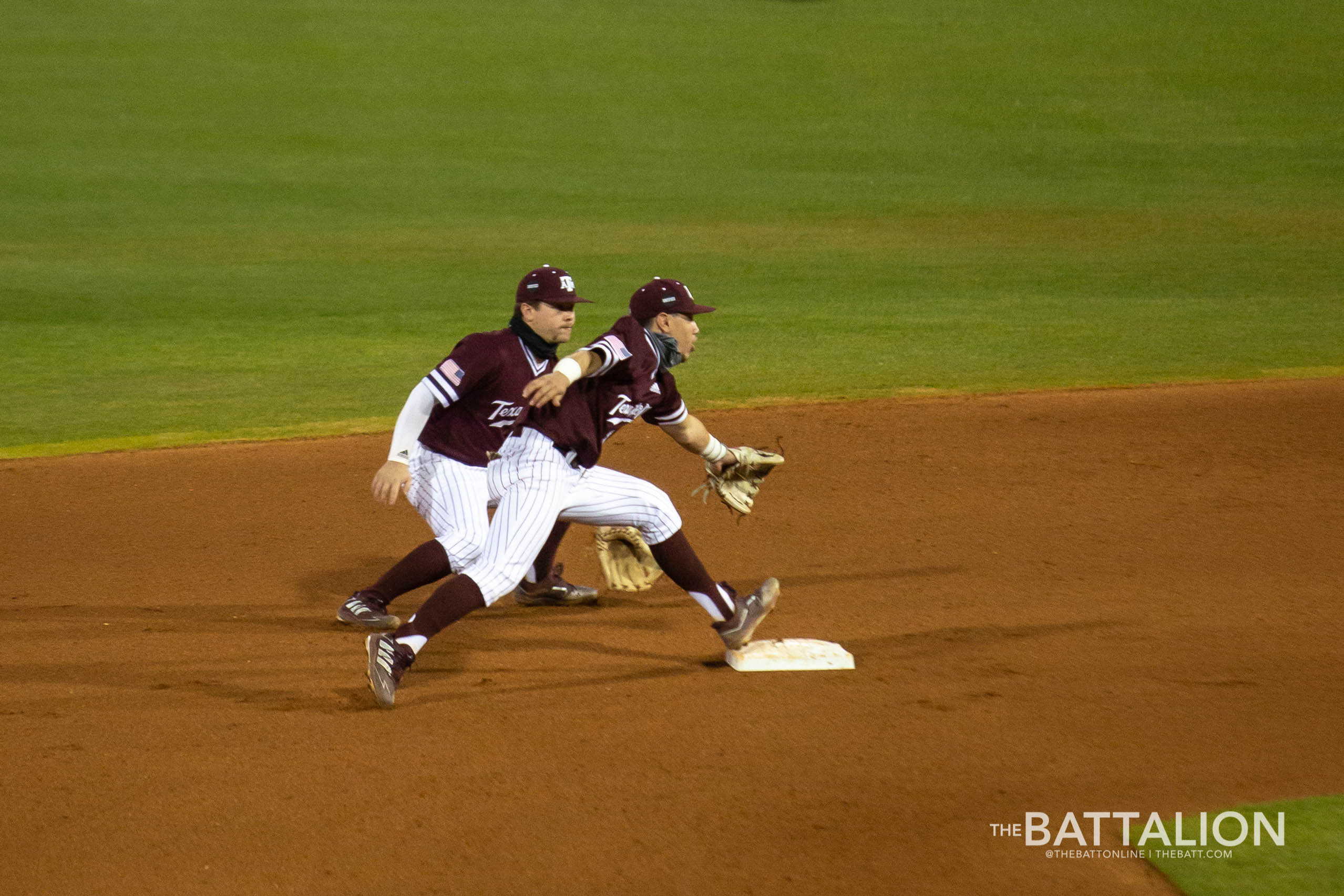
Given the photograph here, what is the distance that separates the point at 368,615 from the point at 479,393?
1068 millimetres

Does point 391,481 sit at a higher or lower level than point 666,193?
lower

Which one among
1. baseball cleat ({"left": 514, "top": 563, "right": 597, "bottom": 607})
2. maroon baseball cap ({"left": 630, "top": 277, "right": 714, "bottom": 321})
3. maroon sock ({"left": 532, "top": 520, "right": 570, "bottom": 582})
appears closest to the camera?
maroon baseball cap ({"left": 630, "top": 277, "right": 714, "bottom": 321})

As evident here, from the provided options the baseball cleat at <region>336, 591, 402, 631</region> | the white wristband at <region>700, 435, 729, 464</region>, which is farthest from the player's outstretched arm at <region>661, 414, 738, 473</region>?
the baseball cleat at <region>336, 591, 402, 631</region>

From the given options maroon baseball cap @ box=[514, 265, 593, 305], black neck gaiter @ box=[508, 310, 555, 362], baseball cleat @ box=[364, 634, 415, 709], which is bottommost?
baseball cleat @ box=[364, 634, 415, 709]

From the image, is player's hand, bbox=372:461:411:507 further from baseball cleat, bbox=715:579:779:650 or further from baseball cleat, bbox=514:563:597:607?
baseball cleat, bbox=514:563:597:607

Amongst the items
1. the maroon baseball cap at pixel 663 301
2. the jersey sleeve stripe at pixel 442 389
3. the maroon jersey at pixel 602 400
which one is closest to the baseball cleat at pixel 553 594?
the maroon jersey at pixel 602 400

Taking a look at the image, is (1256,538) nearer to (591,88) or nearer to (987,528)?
(987,528)

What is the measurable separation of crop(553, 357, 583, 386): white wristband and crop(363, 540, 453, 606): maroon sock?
48.0 inches

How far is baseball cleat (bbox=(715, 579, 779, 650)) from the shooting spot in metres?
5.45

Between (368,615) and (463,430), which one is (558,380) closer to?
(463,430)

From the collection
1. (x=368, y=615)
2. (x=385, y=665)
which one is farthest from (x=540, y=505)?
(x=368, y=615)

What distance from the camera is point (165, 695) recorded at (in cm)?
527

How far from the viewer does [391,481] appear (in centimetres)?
515

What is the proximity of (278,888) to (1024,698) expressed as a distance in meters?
2.65
